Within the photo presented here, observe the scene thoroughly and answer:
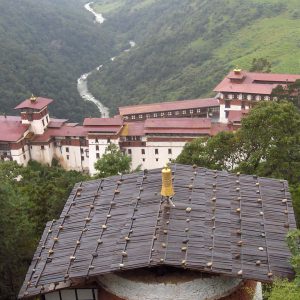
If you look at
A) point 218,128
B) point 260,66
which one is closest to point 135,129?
point 218,128

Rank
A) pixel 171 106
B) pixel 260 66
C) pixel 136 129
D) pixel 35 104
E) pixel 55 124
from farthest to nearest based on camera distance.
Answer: pixel 260 66
pixel 171 106
pixel 55 124
pixel 35 104
pixel 136 129

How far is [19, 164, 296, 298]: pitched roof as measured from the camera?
1276 centimetres

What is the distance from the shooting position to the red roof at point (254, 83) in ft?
203

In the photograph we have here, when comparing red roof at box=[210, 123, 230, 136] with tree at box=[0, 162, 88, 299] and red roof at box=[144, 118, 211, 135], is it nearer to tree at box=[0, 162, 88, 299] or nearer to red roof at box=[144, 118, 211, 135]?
red roof at box=[144, 118, 211, 135]

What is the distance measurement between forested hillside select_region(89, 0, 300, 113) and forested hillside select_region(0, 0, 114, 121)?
32.1 ft

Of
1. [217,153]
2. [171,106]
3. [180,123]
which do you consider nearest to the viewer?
[217,153]

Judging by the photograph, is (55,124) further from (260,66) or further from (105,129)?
(260,66)

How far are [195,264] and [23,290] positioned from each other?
5.04 meters

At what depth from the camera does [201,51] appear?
114 m

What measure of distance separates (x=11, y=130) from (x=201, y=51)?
2471 inches

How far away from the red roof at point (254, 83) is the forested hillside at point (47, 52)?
4296 centimetres

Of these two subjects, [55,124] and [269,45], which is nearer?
[55,124]

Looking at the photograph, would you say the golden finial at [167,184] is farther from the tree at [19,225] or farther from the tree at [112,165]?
the tree at [112,165]

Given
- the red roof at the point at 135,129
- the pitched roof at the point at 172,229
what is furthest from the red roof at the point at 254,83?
the pitched roof at the point at 172,229
